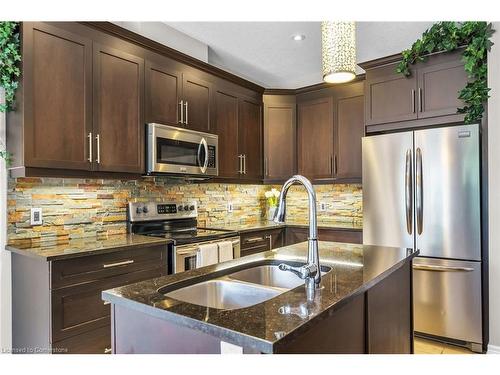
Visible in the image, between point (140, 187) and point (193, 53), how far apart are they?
1.40 m

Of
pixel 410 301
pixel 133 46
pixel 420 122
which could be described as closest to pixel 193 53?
pixel 133 46

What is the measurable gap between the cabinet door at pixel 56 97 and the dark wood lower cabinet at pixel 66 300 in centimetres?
68

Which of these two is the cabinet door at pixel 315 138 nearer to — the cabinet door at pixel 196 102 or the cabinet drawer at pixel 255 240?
the cabinet drawer at pixel 255 240

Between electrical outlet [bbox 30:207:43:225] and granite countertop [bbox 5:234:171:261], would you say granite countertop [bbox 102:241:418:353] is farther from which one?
electrical outlet [bbox 30:207:43:225]

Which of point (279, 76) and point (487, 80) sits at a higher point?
point (279, 76)

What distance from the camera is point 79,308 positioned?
2.11m

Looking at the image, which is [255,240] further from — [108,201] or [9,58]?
[9,58]

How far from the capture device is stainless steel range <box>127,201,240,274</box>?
271 centimetres

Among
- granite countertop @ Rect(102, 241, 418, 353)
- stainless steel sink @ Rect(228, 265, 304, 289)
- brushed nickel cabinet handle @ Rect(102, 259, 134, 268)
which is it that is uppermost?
granite countertop @ Rect(102, 241, 418, 353)

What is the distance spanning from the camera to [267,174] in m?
4.30

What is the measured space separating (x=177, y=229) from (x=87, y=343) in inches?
56.5

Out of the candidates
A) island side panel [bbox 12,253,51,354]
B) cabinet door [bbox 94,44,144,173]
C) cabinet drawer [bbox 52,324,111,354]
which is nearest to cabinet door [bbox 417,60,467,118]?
cabinet door [bbox 94,44,144,173]

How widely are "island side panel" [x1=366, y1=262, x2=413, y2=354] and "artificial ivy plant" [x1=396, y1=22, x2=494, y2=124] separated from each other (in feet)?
5.18
